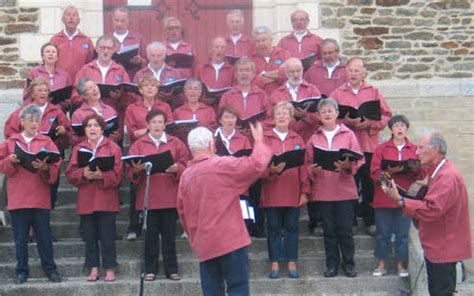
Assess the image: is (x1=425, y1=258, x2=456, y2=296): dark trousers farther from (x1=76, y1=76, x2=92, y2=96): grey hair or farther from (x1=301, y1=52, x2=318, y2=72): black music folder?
(x1=76, y1=76, x2=92, y2=96): grey hair

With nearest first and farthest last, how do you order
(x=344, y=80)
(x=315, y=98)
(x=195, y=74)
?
(x=315, y=98) < (x=344, y=80) < (x=195, y=74)

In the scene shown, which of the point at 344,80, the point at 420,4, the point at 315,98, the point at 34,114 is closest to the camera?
the point at 34,114

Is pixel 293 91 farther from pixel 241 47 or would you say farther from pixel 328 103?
pixel 241 47

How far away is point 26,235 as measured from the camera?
7879mm

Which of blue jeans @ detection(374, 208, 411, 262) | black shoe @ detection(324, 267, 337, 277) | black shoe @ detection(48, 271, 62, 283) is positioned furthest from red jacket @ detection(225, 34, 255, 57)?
black shoe @ detection(48, 271, 62, 283)

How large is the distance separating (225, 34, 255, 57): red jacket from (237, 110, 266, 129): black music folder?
134 centimetres

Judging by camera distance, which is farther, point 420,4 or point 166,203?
point 420,4

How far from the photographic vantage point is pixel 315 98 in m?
8.47

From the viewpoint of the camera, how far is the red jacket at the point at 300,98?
858cm

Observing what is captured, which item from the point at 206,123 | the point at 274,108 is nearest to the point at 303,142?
the point at 274,108

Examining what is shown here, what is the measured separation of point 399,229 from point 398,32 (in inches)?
144

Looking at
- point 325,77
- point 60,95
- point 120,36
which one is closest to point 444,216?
point 325,77

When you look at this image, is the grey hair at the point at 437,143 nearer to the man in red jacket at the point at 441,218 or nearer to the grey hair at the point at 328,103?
the man in red jacket at the point at 441,218

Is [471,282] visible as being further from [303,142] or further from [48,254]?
[48,254]
